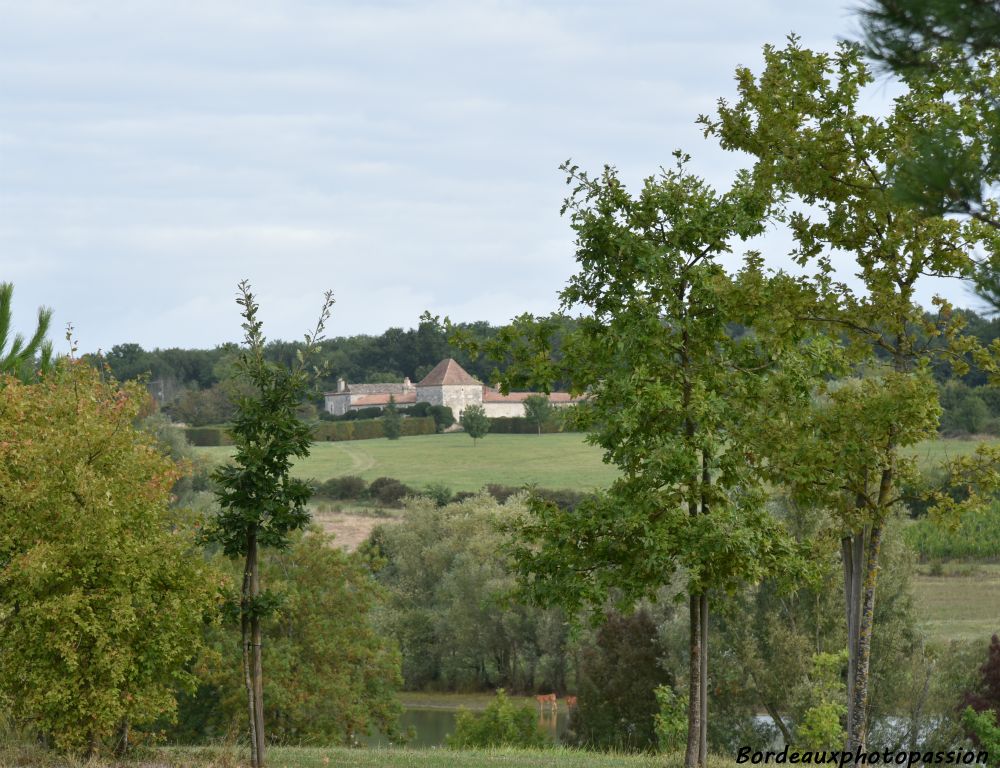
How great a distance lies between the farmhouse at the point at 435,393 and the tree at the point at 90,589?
105402 mm

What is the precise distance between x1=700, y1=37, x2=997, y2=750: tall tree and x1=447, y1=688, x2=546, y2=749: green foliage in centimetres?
1789

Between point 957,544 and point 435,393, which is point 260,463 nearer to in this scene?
point 957,544

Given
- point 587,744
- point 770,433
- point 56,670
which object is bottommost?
point 587,744

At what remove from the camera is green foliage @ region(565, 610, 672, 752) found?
33.6 metres

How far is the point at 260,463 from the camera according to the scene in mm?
14062

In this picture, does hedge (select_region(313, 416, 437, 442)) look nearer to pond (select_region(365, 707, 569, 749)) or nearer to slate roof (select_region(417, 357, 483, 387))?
slate roof (select_region(417, 357, 483, 387))

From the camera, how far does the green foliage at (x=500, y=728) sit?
3014cm

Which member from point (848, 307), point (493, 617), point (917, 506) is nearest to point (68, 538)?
point (848, 307)

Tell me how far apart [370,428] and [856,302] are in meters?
91.3

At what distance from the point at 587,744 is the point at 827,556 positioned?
1974 centimetres

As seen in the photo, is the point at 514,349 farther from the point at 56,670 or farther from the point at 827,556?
the point at 56,670

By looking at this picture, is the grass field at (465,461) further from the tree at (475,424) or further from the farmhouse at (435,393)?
the farmhouse at (435,393)

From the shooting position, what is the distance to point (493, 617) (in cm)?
4719

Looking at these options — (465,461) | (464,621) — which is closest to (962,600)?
(464,621)
